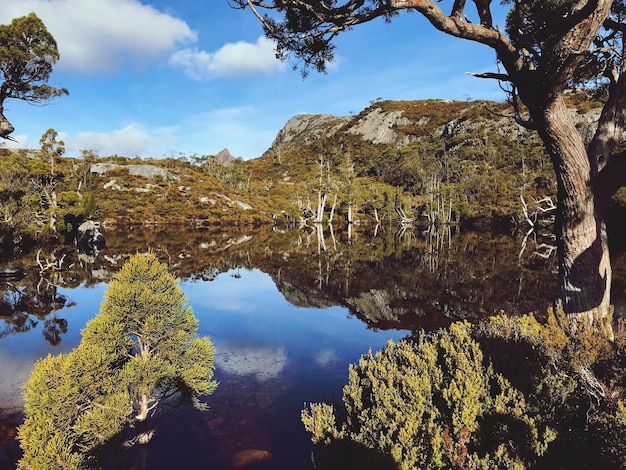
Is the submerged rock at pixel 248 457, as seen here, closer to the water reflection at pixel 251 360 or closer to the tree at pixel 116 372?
the tree at pixel 116 372

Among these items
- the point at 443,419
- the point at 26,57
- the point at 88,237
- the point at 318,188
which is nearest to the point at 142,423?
the point at 443,419

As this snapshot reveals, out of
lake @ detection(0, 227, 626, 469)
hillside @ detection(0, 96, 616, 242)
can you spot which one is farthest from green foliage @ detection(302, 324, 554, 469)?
hillside @ detection(0, 96, 616, 242)

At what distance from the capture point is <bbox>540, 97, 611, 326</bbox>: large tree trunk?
5.70 m

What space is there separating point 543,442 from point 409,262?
2431 cm

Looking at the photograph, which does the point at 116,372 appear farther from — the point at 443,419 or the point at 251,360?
the point at 251,360

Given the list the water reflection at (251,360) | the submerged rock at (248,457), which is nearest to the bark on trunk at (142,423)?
the submerged rock at (248,457)

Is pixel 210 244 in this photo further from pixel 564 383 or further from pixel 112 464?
pixel 564 383

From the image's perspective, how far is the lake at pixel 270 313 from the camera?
24.2 ft

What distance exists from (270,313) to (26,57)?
46.5 ft

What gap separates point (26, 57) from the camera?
44.8 ft

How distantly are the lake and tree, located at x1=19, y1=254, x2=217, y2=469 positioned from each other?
737 mm

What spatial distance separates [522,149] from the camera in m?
83.0

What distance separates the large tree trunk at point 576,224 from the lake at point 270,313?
5.71m

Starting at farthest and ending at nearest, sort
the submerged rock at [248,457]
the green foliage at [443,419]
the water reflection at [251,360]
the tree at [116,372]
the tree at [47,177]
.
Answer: the tree at [47,177] < the water reflection at [251,360] < the submerged rock at [248,457] < the tree at [116,372] < the green foliage at [443,419]
